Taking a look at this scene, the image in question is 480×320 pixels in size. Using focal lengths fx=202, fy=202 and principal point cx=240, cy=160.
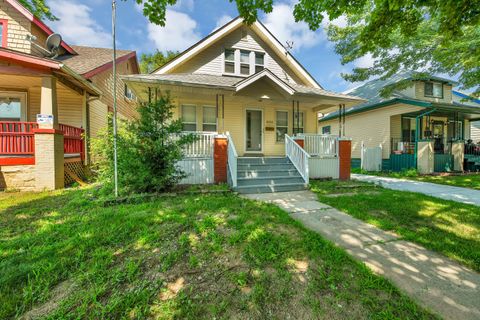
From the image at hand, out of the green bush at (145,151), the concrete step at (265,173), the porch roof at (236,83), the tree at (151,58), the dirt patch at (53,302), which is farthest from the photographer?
the tree at (151,58)

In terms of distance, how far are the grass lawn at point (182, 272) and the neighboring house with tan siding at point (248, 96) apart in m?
5.30

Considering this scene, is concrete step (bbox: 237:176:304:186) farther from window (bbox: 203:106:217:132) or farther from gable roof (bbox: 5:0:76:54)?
gable roof (bbox: 5:0:76:54)

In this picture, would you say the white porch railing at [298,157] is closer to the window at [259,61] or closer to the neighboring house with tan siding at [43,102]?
the window at [259,61]

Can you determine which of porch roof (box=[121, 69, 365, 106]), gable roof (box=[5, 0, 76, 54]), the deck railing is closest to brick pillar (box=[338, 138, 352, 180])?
porch roof (box=[121, 69, 365, 106])

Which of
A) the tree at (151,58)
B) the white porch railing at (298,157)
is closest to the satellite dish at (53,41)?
the white porch railing at (298,157)

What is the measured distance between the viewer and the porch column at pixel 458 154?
11.7m

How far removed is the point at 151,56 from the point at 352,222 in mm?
28713

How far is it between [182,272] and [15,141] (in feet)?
26.3

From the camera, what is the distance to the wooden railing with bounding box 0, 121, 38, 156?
Answer: 640 cm

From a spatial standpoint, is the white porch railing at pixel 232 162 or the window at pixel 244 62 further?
the window at pixel 244 62

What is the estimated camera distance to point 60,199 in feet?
17.2

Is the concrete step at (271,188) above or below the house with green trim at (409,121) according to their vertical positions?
below

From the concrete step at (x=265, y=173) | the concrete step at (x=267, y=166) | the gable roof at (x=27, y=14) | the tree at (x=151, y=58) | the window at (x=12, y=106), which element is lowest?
the concrete step at (x=265, y=173)

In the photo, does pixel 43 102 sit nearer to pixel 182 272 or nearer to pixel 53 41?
pixel 53 41
